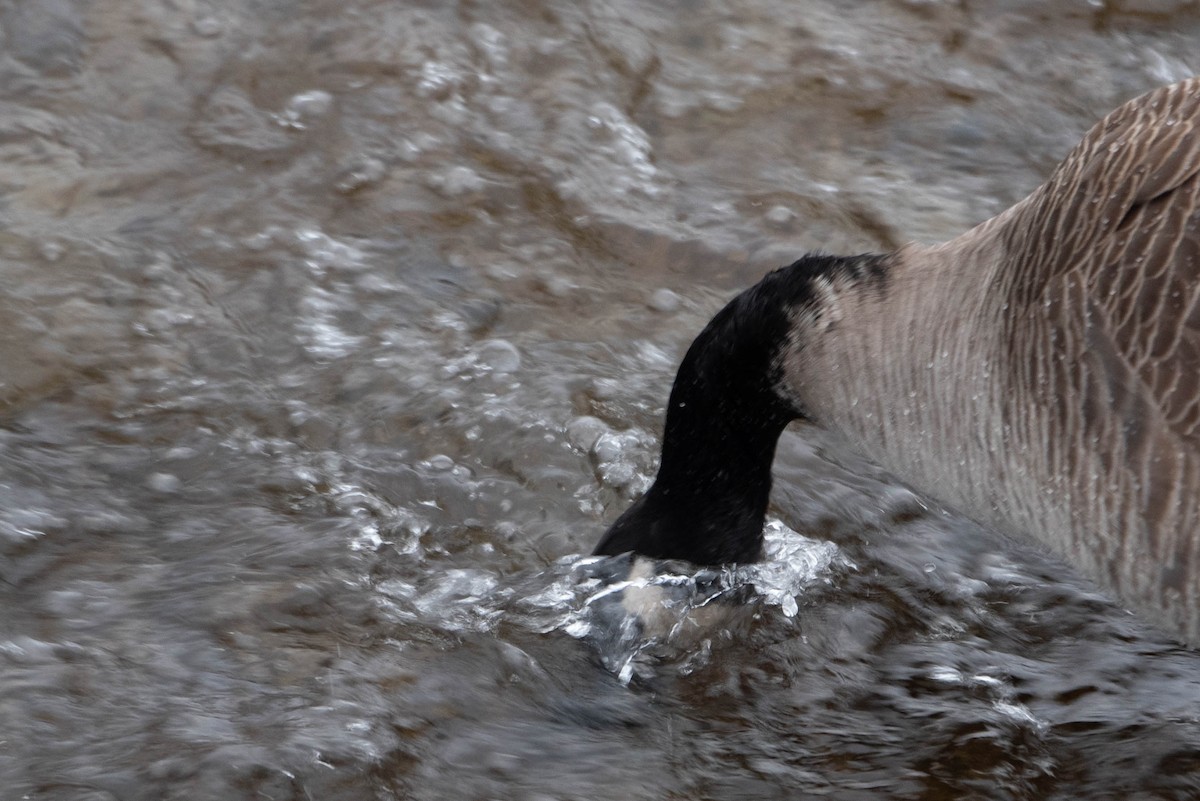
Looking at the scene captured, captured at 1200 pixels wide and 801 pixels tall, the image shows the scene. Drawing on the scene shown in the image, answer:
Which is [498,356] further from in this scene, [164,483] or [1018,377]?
[1018,377]

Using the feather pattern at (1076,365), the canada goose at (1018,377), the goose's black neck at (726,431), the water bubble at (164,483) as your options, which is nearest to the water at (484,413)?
the water bubble at (164,483)

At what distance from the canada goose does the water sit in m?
0.43

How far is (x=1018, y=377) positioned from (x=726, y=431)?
3.04 ft

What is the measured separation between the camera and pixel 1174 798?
11.8ft

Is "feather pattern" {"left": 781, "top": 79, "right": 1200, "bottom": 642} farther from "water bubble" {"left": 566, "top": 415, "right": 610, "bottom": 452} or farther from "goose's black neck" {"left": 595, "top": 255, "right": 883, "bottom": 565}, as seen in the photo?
"water bubble" {"left": 566, "top": 415, "right": 610, "bottom": 452}

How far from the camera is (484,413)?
190 inches

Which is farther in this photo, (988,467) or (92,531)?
(92,531)

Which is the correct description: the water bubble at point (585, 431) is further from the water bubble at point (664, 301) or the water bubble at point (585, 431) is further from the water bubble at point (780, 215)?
the water bubble at point (780, 215)

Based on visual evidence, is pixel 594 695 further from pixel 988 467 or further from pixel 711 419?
pixel 988 467

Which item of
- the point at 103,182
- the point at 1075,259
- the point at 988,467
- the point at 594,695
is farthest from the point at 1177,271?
the point at 103,182

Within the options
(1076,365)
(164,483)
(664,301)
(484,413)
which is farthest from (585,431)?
(1076,365)

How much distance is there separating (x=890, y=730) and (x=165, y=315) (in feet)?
9.31

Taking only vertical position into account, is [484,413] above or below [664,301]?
below

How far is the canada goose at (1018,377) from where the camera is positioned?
327 cm
